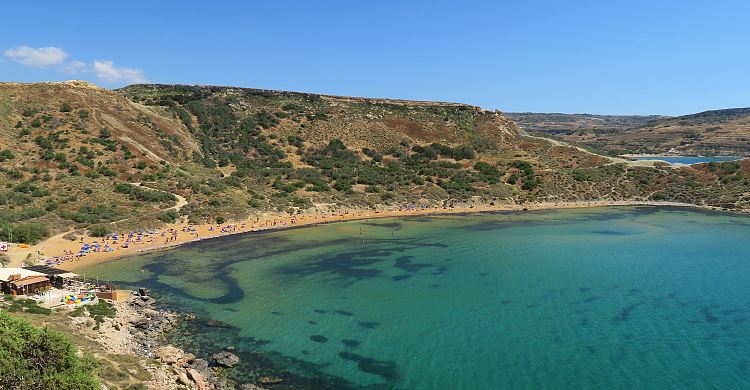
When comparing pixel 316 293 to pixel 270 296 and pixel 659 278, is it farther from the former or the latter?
pixel 659 278

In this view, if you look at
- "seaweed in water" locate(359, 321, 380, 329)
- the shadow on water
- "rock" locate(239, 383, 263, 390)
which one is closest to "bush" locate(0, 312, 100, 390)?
"rock" locate(239, 383, 263, 390)

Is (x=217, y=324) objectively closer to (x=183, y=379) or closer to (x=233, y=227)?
(x=183, y=379)

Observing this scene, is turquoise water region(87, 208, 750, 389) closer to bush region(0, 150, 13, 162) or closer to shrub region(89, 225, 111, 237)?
shrub region(89, 225, 111, 237)

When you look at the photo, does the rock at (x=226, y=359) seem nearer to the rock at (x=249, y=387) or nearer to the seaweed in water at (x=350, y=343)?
the rock at (x=249, y=387)

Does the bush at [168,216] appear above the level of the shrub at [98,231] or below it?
above

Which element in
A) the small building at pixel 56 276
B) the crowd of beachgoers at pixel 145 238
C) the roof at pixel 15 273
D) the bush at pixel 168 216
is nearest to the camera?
the roof at pixel 15 273

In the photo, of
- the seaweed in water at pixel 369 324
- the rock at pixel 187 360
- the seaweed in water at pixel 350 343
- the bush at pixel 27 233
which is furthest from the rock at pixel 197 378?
the bush at pixel 27 233

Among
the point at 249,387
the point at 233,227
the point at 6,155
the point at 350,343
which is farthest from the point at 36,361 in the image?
the point at 6,155
